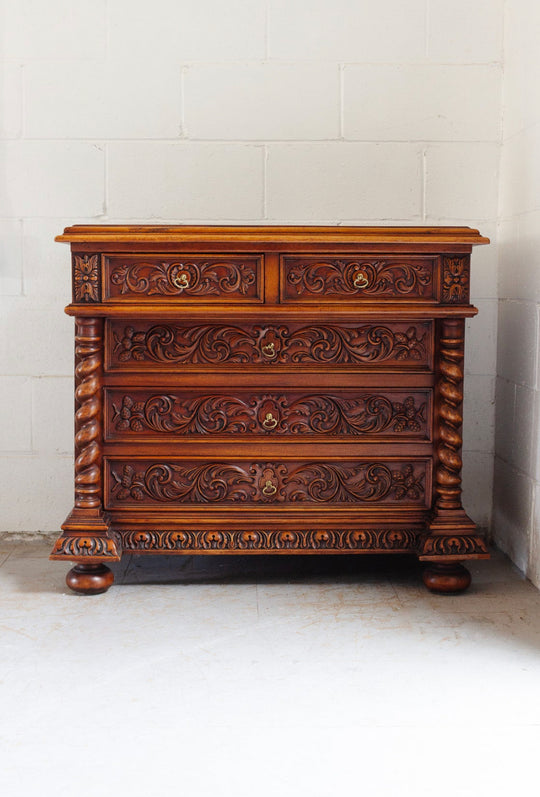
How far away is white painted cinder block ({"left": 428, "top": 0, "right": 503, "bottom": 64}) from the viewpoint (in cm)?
334

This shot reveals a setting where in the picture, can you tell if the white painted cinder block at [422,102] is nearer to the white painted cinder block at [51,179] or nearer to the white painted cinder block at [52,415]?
the white painted cinder block at [51,179]

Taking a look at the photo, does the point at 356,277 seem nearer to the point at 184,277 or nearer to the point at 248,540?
the point at 184,277

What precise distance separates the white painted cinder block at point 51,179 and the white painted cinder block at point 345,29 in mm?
804

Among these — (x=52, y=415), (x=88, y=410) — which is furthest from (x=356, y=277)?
(x=52, y=415)

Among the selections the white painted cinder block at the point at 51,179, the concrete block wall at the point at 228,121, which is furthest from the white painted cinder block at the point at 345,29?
the white painted cinder block at the point at 51,179

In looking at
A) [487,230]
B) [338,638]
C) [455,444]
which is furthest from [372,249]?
[338,638]

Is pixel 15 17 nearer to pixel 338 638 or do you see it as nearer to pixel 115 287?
pixel 115 287

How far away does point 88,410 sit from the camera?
278cm

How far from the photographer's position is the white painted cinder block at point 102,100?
333 cm

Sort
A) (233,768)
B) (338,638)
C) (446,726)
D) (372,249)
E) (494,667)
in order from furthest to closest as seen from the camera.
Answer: (372,249) → (338,638) → (494,667) → (446,726) → (233,768)

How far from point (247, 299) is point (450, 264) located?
63 centimetres

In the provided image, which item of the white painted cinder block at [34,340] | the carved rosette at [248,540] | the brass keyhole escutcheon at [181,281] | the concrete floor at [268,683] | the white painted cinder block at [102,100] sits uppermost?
the white painted cinder block at [102,100]

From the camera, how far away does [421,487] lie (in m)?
2.88

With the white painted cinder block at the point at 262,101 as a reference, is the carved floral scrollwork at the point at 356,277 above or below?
below
